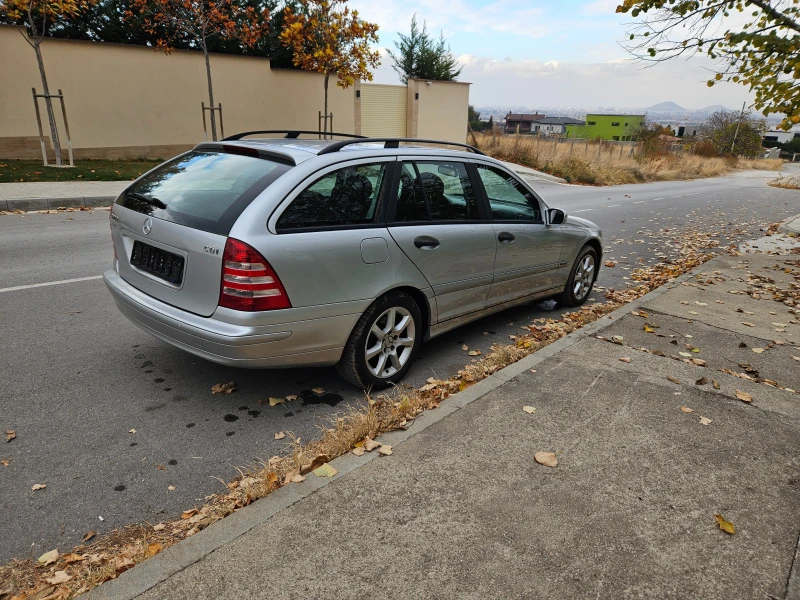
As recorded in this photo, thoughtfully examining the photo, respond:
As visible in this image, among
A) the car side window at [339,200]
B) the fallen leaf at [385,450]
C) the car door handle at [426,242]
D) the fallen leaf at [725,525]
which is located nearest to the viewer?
the fallen leaf at [725,525]

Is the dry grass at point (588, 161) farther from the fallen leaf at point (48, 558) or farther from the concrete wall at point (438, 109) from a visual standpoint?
the fallen leaf at point (48, 558)

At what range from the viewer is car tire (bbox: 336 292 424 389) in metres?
3.76

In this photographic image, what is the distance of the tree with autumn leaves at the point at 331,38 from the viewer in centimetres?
1884

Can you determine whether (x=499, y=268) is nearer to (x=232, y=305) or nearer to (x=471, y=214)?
(x=471, y=214)

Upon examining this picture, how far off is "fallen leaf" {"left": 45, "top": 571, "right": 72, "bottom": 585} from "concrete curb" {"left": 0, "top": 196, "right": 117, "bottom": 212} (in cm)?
936

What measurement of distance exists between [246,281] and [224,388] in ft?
3.56

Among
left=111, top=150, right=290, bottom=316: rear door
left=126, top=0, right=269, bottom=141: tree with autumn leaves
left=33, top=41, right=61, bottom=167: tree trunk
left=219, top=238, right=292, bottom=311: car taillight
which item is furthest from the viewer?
left=126, top=0, right=269, bottom=141: tree with autumn leaves

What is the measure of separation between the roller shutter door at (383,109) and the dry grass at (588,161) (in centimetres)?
504

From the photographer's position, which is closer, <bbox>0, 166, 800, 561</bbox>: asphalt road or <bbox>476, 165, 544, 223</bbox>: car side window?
<bbox>0, 166, 800, 561</bbox>: asphalt road

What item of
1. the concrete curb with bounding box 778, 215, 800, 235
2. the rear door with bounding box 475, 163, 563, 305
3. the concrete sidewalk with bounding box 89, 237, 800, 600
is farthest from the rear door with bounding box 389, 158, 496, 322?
the concrete curb with bounding box 778, 215, 800, 235

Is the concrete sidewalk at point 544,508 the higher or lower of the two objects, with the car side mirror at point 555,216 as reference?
lower

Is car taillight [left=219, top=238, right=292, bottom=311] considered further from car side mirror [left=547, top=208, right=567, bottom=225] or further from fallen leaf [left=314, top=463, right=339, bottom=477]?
car side mirror [left=547, top=208, right=567, bottom=225]

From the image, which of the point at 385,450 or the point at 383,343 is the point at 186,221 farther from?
the point at 385,450

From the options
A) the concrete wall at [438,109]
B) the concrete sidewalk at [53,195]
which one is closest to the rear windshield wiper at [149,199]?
the concrete sidewalk at [53,195]
